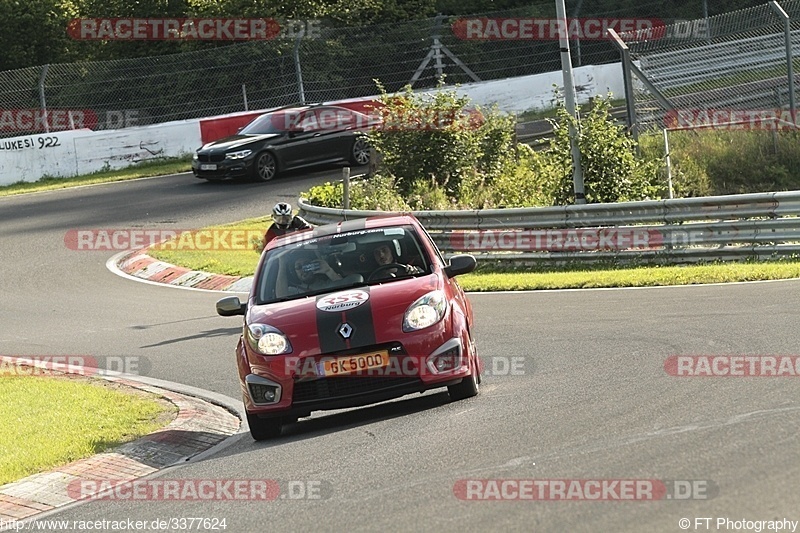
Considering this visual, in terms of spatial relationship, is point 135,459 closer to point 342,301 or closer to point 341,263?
point 342,301

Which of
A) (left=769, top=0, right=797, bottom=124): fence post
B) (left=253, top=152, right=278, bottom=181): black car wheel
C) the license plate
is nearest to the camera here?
the license plate

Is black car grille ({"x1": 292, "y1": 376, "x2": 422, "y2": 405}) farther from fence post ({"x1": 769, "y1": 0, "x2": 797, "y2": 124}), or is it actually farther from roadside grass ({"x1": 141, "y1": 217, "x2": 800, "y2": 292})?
fence post ({"x1": 769, "y1": 0, "x2": 797, "y2": 124})

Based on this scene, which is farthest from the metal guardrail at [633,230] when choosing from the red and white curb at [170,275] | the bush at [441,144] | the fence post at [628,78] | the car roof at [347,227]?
the car roof at [347,227]

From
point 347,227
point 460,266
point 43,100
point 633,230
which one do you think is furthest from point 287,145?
point 460,266

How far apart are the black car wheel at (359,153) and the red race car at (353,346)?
19554mm

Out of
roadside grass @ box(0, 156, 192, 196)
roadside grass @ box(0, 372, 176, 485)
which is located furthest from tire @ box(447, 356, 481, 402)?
roadside grass @ box(0, 156, 192, 196)

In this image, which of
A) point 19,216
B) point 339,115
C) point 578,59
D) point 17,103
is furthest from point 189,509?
point 578,59

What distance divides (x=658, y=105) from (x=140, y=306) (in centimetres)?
1105

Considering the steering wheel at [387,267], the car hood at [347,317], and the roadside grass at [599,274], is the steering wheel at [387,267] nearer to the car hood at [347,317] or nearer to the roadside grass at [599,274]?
the car hood at [347,317]

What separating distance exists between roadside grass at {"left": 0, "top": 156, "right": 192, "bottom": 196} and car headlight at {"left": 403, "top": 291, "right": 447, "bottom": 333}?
70.6ft

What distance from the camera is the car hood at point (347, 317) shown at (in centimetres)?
943

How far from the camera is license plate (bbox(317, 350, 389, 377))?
30.8 feet

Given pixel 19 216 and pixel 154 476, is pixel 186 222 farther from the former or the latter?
pixel 154 476

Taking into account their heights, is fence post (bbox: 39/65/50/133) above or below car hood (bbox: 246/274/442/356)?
above
